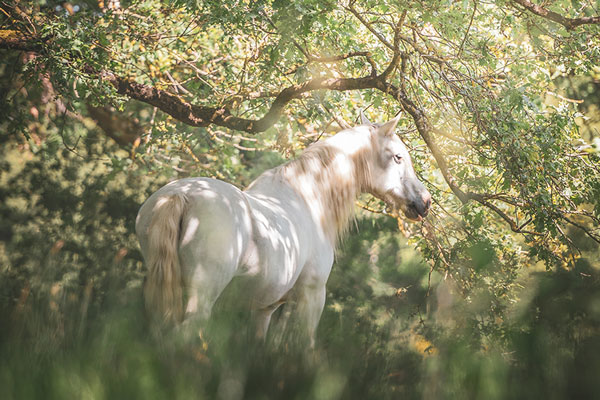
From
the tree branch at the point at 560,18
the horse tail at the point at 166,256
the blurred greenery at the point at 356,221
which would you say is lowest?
the horse tail at the point at 166,256

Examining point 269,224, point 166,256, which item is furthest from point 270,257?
point 166,256

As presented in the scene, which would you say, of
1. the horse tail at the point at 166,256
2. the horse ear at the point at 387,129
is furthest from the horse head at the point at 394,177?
the horse tail at the point at 166,256

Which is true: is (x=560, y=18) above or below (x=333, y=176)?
above

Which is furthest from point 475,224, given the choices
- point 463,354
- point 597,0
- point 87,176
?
point 87,176

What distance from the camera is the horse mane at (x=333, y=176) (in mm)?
3869

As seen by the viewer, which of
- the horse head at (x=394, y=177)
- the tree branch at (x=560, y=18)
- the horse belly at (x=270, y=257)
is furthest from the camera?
A: the horse head at (x=394, y=177)

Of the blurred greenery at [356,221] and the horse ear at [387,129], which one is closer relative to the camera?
the blurred greenery at [356,221]

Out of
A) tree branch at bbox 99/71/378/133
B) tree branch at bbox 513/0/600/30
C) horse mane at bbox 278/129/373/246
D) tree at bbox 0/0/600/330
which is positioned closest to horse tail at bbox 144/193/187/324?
horse mane at bbox 278/129/373/246

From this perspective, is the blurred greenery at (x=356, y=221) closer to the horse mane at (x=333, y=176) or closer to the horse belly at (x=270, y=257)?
the horse mane at (x=333, y=176)

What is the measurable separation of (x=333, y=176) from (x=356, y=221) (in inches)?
29.3

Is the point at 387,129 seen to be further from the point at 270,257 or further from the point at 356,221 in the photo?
the point at 270,257

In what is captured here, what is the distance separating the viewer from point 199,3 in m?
4.46

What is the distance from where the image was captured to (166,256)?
2646 mm

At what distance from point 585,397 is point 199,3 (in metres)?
4.24
